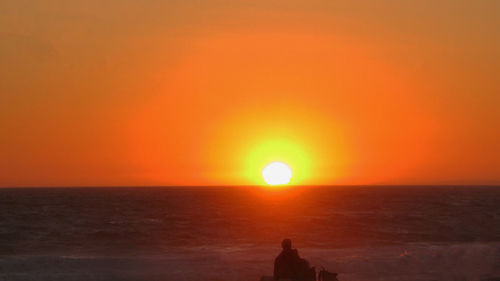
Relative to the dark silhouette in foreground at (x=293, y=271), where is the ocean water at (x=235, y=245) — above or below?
above

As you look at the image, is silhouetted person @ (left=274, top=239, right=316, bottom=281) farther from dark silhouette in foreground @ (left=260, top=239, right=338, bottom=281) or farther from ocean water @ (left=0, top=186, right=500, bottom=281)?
ocean water @ (left=0, top=186, right=500, bottom=281)

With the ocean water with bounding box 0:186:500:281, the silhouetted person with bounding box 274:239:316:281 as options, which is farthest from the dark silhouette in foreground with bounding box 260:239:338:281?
the ocean water with bounding box 0:186:500:281

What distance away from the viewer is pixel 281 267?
47.6 feet

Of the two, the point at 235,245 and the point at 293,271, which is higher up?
the point at 235,245

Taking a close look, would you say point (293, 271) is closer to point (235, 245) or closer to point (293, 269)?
point (293, 269)

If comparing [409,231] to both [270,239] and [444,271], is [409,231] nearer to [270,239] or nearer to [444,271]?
[270,239]

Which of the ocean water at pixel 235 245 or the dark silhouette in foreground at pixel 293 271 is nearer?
the dark silhouette in foreground at pixel 293 271

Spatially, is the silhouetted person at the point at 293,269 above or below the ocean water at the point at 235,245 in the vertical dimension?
below

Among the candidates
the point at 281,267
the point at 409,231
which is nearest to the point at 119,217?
the point at 409,231

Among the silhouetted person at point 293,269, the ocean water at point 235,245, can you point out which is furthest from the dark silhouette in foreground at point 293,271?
the ocean water at point 235,245

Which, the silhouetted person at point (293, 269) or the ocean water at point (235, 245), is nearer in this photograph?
the silhouetted person at point (293, 269)

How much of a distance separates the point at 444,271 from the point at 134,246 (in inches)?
694

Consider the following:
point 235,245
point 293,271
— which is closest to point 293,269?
point 293,271

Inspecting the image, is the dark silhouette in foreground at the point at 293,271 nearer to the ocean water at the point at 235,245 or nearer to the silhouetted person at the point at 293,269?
the silhouetted person at the point at 293,269
